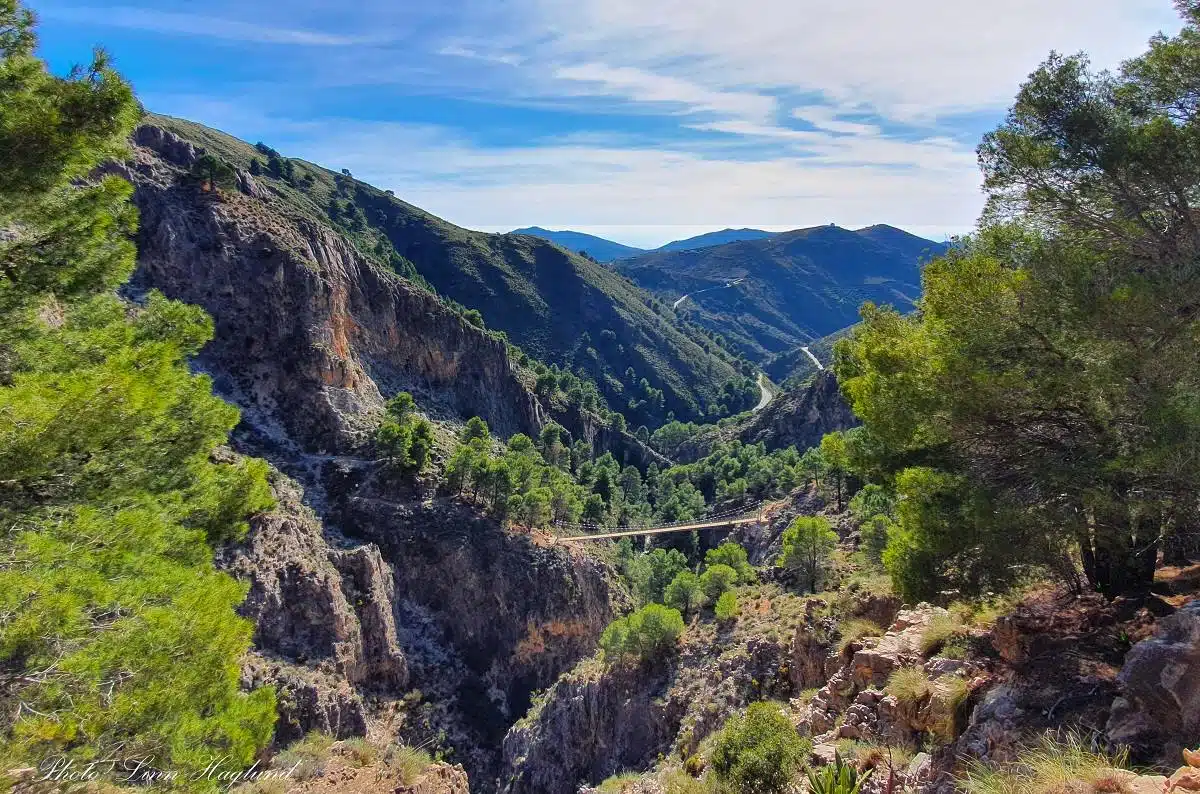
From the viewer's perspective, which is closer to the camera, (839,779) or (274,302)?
(839,779)

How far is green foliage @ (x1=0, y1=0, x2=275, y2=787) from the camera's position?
556cm

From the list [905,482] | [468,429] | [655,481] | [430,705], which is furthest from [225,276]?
[655,481]

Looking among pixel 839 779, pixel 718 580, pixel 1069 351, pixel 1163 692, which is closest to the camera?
pixel 1163 692

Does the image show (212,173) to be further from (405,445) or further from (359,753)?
(359,753)

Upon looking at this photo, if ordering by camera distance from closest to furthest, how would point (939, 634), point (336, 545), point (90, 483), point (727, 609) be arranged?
1. point (90, 483)
2. point (939, 634)
3. point (727, 609)
4. point (336, 545)

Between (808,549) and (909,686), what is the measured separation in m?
16.3

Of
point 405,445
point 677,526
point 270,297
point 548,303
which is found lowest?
point 677,526

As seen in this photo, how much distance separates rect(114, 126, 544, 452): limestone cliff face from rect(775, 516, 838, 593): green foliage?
31.1 m

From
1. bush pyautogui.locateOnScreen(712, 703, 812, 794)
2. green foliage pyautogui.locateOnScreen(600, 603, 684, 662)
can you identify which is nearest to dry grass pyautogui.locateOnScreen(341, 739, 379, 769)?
bush pyautogui.locateOnScreen(712, 703, 812, 794)

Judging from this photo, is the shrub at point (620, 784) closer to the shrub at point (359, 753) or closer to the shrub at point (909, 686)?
the shrub at point (359, 753)

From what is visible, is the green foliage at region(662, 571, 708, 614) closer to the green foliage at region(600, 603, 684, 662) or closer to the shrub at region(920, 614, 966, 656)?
the green foliage at region(600, 603, 684, 662)

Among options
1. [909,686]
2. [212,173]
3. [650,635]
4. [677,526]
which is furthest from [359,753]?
[212,173]

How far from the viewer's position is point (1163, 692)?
18.7ft

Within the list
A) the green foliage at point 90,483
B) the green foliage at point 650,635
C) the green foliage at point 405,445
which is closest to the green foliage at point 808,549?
the green foliage at point 650,635
